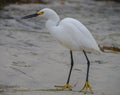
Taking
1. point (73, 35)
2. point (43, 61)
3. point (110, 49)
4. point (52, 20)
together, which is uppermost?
point (52, 20)

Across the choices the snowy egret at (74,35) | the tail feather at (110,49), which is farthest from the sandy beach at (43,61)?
the snowy egret at (74,35)

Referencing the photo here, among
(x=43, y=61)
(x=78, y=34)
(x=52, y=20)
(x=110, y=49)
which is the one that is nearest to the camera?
(x=78, y=34)

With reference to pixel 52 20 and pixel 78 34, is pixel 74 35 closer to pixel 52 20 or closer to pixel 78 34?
pixel 78 34

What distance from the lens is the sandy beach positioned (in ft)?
22.0

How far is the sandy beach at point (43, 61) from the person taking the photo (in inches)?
265

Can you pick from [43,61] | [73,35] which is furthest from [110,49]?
[73,35]

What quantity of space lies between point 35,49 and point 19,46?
1.37 feet

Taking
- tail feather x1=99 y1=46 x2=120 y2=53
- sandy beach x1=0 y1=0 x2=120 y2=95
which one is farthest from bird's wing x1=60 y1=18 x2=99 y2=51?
tail feather x1=99 y1=46 x2=120 y2=53

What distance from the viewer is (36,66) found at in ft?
26.1

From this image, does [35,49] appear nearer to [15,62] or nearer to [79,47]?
[15,62]

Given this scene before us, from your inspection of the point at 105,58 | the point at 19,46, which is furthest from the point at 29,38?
the point at 105,58

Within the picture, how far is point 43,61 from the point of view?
27.6 ft

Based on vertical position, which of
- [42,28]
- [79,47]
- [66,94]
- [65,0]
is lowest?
[65,0]

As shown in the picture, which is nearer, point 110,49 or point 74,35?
point 74,35
